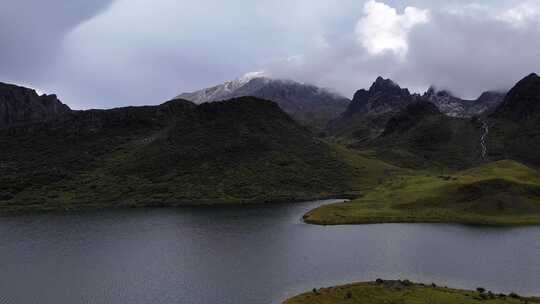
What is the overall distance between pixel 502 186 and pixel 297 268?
95.5 m

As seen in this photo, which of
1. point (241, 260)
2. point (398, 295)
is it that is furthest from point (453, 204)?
point (398, 295)

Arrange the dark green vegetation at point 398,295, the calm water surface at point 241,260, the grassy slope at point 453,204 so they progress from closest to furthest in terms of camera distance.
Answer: the dark green vegetation at point 398,295 → the calm water surface at point 241,260 → the grassy slope at point 453,204

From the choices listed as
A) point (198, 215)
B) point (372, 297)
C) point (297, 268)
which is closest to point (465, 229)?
point (297, 268)

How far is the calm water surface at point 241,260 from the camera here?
78.6 meters

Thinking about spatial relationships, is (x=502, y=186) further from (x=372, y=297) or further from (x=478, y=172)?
(x=372, y=297)

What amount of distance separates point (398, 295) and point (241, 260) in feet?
124

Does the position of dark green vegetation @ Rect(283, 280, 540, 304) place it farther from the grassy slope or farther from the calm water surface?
the grassy slope

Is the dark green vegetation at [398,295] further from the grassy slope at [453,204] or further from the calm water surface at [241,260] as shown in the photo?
the grassy slope at [453,204]

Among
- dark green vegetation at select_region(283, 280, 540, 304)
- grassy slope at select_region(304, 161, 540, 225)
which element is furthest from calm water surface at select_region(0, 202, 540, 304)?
grassy slope at select_region(304, 161, 540, 225)

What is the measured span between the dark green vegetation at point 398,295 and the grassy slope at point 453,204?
7033cm

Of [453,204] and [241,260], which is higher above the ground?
[453,204]

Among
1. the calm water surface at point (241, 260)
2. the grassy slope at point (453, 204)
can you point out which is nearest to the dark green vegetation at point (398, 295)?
the calm water surface at point (241, 260)

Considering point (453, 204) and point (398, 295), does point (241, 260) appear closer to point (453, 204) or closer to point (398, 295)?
point (398, 295)

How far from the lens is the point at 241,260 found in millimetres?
99188
